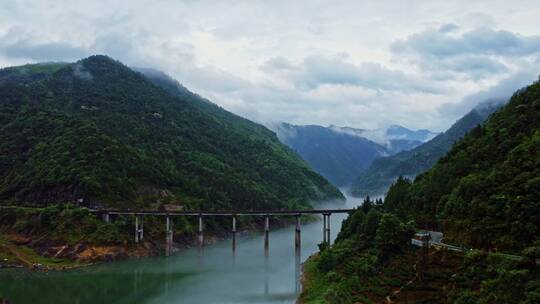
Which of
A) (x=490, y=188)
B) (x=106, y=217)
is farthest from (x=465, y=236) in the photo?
(x=106, y=217)

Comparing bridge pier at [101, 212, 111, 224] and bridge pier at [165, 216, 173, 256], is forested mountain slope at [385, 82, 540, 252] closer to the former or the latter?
bridge pier at [165, 216, 173, 256]

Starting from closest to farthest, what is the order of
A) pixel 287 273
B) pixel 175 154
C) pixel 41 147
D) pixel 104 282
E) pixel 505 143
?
1. pixel 505 143
2. pixel 104 282
3. pixel 287 273
4. pixel 41 147
5. pixel 175 154

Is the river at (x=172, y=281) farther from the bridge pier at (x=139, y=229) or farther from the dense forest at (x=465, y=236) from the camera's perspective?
the dense forest at (x=465, y=236)

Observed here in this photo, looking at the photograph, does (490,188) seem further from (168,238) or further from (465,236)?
(168,238)

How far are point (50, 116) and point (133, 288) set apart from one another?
307 ft

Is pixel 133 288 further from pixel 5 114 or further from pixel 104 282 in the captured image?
pixel 5 114

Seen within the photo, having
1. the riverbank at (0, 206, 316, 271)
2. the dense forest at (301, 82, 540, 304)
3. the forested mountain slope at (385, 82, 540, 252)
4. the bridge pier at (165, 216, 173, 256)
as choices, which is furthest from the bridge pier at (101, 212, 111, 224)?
the forested mountain slope at (385, 82, 540, 252)

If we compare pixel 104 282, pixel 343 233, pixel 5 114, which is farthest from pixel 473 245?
pixel 5 114

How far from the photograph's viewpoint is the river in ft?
265

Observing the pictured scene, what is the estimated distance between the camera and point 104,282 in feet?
303

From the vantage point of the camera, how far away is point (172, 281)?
93.6m

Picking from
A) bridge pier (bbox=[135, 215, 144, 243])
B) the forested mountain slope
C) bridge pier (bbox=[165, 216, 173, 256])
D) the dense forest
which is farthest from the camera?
bridge pier (bbox=[165, 216, 173, 256])

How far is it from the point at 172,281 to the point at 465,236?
49466 millimetres

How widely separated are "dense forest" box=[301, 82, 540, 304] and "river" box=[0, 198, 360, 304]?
7.90 m
